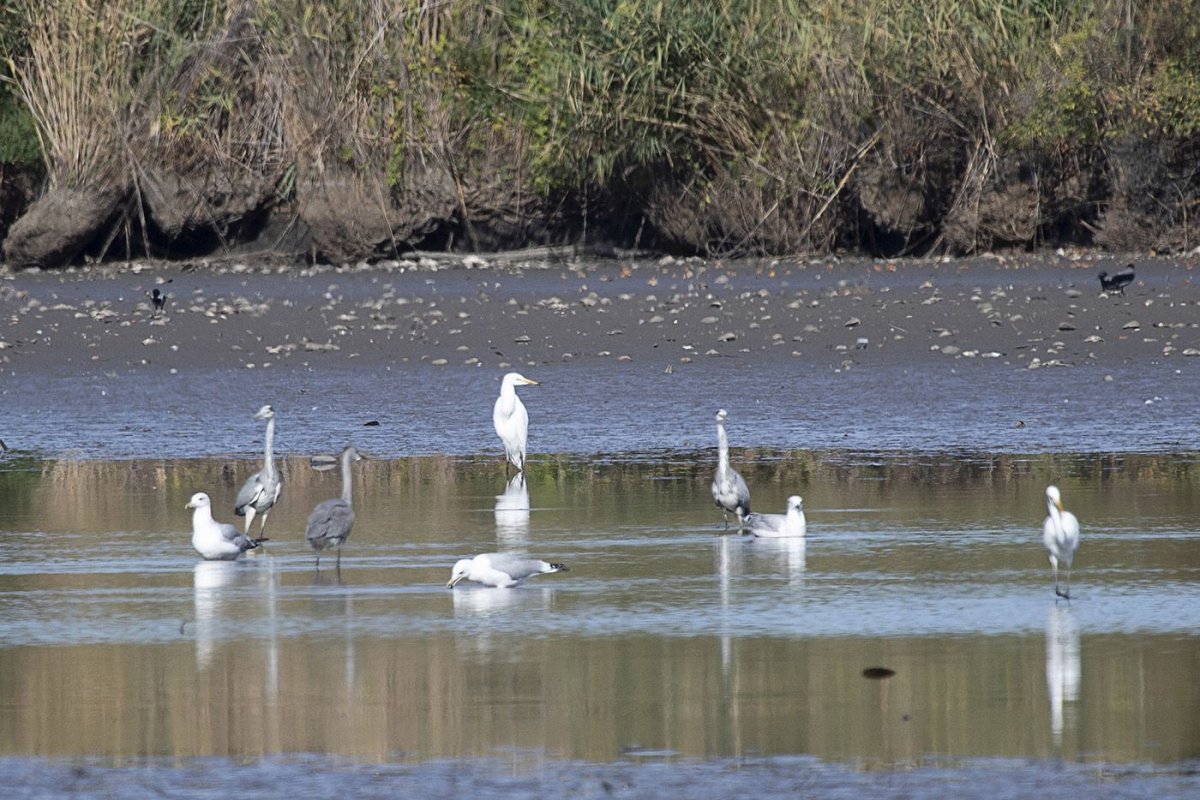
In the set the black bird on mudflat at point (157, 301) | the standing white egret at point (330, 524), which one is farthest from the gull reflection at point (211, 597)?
the black bird on mudflat at point (157, 301)

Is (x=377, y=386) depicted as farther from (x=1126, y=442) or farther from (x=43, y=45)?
(x=43, y=45)

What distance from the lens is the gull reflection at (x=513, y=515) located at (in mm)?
8320

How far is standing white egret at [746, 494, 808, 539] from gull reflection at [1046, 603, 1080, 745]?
5.18ft

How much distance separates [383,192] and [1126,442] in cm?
1350

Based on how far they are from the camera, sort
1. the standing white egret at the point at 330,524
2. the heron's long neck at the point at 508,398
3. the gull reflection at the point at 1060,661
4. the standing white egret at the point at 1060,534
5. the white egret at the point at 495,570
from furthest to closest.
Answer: the heron's long neck at the point at 508,398
the standing white egret at the point at 330,524
the white egret at the point at 495,570
the standing white egret at the point at 1060,534
the gull reflection at the point at 1060,661

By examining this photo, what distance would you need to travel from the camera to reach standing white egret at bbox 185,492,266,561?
26.0 ft

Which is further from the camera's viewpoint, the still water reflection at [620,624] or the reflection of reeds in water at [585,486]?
the reflection of reeds in water at [585,486]

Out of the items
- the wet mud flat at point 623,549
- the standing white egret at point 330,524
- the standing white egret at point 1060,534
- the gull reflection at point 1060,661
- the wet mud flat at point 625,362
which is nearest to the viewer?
the wet mud flat at point 623,549

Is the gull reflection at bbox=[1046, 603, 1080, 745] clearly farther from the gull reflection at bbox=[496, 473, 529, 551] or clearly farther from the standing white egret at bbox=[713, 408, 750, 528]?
the gull reflection at bbox=[496, 473, 529, 551]

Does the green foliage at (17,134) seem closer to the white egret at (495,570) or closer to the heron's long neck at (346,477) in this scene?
the heron's long neck at (346,477)

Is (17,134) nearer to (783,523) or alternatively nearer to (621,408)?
(621,408)

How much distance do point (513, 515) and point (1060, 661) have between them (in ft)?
11.7

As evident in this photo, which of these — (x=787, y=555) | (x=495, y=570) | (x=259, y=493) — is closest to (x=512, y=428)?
(x=259, y=493)

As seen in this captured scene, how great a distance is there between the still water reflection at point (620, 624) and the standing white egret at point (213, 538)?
0.07 meters
